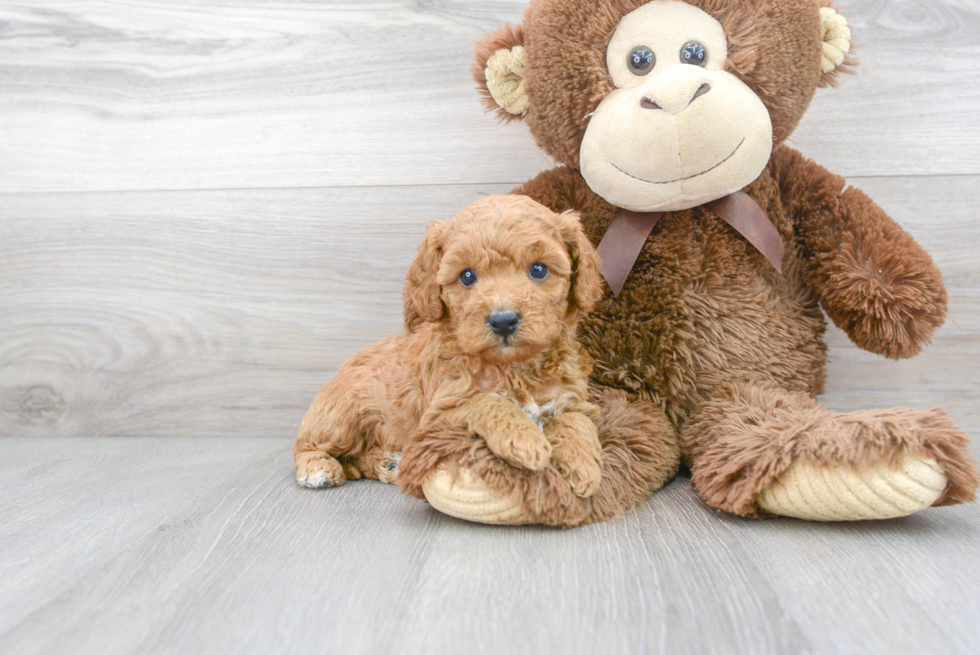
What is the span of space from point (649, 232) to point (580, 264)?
229mm

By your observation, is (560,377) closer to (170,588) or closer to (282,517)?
(282,517)

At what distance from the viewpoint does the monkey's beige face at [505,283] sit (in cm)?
95

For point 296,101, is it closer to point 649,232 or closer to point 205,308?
point 205,308

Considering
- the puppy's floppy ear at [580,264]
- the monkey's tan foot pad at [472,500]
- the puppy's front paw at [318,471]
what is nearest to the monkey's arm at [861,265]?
the puppy's floppy ear at [580,264]

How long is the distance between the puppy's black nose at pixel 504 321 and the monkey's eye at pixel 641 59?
470mm

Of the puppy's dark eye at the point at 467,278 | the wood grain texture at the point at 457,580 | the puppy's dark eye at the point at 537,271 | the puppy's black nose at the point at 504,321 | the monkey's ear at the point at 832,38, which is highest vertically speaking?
the monkey's ear at the point at 832,38

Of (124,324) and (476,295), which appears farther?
(124,324)

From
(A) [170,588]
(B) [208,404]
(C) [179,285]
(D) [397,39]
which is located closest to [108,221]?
(C) [179,285]

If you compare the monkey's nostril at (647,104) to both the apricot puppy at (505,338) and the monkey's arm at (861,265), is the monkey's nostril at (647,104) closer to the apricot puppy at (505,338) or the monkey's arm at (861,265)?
the apricot puppy at (505,338)

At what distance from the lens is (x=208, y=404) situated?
1.69m

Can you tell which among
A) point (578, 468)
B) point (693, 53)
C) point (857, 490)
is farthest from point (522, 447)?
point (693, 53)

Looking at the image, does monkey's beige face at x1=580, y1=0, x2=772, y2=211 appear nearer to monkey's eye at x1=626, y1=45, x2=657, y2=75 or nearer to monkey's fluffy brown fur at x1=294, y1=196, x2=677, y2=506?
monkey's eye at x1=626, y1=45, x2=657, y2=75

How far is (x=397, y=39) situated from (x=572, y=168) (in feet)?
1.84

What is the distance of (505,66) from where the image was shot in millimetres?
1227
